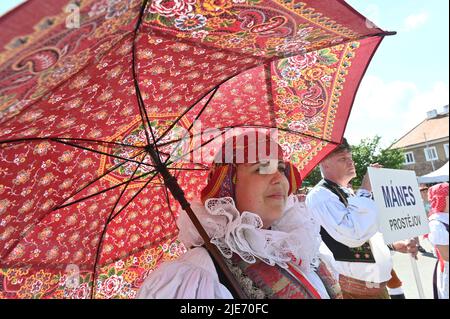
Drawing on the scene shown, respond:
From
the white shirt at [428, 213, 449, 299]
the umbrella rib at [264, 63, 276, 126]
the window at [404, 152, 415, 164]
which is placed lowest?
the white shirt at [428, 213, 449, 299]

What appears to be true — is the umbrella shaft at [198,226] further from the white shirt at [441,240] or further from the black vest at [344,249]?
the white shirt at [441,240]

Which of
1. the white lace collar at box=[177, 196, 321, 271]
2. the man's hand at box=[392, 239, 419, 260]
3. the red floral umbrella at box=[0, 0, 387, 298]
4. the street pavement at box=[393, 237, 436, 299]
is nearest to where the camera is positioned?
the red floral umbrella at box=[0, 0, 387, 298]

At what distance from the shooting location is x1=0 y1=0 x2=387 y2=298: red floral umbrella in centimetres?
107

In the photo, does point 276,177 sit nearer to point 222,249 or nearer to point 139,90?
point 222,249

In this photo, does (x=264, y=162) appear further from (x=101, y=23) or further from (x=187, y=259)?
(x=101, y=23)

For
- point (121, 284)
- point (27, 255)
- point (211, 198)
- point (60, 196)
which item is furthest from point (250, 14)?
point (121, 284)

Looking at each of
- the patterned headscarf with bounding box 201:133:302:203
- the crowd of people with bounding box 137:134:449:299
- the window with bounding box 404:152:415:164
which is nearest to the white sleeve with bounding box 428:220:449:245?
the crowd of people with bounding box 137:134:449:299

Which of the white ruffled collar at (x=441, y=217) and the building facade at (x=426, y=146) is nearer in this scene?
the white ruffled collar at (x=441, y=217)

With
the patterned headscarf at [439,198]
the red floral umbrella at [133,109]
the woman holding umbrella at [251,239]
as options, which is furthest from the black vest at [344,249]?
the patterned headscarf at [439,198]

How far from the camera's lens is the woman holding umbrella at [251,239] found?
1.37 m

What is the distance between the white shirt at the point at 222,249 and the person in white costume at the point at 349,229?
1.29 meters

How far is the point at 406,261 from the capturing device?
9.02 m

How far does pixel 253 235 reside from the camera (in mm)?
1537

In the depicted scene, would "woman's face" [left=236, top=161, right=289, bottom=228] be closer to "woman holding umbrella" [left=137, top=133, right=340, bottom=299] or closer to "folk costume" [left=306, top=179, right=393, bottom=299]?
"woman holding umbrella" [left=137, top=133, right=340, bottom=299]
